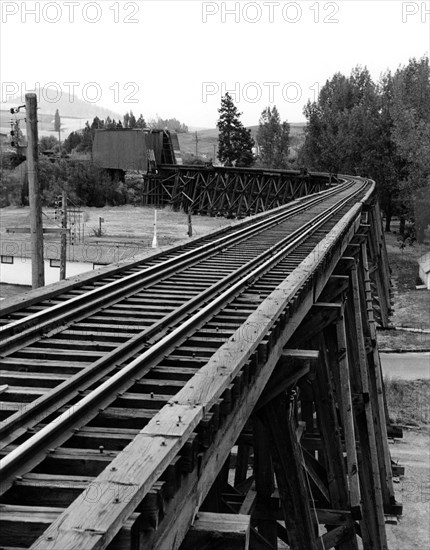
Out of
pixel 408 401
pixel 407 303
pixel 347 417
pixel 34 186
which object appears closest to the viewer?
pixel 347 417

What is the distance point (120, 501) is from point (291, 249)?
9.07 m

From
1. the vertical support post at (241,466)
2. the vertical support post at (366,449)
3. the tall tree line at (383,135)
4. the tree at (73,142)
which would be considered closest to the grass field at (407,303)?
the tall tree line at (383,135)

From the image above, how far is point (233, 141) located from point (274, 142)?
15.8 feet

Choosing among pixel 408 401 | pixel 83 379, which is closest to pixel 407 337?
pixel 408 401

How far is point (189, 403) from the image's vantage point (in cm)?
401

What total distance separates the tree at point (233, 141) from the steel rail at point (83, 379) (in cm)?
7041

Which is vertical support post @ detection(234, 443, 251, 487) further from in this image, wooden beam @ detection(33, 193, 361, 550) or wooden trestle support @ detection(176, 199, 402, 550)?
wooden beam @ detection(33, 193, 361, 550)

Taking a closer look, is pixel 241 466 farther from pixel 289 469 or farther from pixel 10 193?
pixel 10 193

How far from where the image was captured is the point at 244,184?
44.1m

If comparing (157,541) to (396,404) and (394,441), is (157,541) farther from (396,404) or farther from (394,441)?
(396,404)

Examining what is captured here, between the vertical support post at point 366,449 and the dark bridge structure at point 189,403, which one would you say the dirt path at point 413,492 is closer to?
the dark bridge structure at point 189,403

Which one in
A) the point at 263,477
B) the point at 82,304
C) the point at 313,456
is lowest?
the point at 313,456

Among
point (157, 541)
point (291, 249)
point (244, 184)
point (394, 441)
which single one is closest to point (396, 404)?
point (394, 441)

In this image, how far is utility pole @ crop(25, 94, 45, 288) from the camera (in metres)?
11.7
